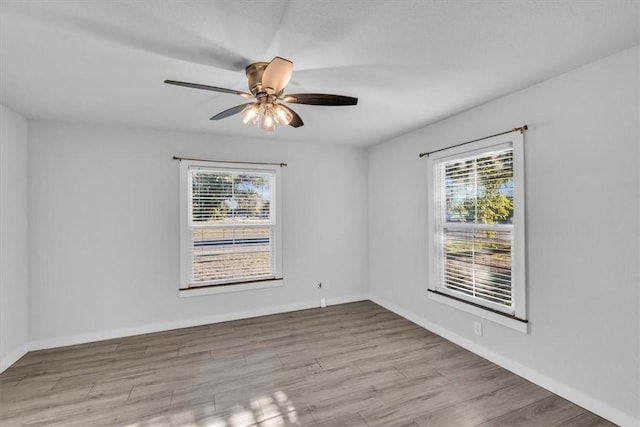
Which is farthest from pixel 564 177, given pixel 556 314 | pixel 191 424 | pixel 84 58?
pixel 84 58

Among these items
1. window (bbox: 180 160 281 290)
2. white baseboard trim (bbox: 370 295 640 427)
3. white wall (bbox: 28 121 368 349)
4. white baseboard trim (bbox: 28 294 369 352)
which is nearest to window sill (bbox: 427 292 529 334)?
white baseboard trim (bbox: 370 295 640 427)

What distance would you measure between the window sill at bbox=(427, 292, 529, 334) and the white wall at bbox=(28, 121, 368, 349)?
6.06ft

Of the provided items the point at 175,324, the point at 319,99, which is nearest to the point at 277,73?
the point at 319,99

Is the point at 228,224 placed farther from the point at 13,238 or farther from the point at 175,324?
the point at 13,238

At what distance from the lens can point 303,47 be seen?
1.85 metres

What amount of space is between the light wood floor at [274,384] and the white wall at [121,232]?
12.1 inches

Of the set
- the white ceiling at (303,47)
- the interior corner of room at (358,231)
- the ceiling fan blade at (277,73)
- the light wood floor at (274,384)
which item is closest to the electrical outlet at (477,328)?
the interior corner of room at (358,231)

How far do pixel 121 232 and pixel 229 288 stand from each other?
4.62 feet

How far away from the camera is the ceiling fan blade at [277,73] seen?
1660 millimetres

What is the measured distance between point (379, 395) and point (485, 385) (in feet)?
2.90

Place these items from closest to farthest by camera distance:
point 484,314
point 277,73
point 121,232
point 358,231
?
point 277,73 < point 484,314 < point 121,232 < point 358,231

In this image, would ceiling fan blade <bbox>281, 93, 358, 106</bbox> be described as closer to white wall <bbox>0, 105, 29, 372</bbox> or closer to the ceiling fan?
the ceiling fan

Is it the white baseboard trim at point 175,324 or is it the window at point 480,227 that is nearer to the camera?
the window at point 480,227

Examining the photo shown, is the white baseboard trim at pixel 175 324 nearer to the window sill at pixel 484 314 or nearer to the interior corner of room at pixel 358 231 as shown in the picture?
the interior corner of room at pixel 358 231
